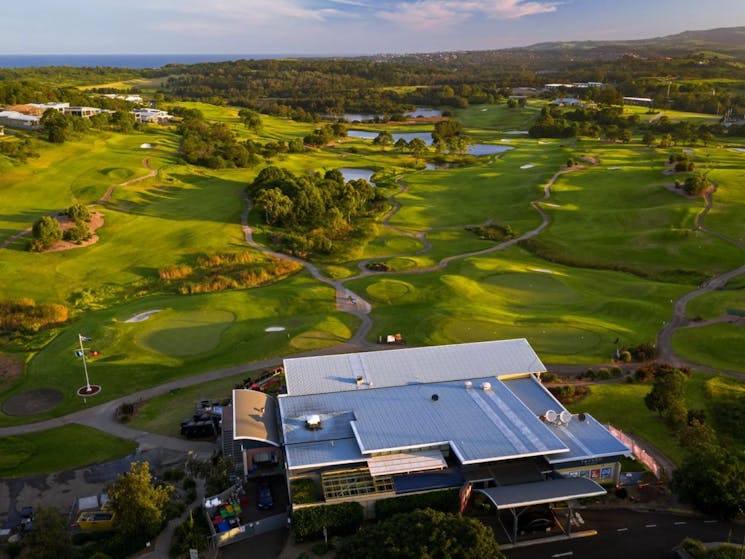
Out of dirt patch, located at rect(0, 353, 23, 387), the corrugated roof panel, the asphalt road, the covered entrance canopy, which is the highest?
the corrugated roof panel

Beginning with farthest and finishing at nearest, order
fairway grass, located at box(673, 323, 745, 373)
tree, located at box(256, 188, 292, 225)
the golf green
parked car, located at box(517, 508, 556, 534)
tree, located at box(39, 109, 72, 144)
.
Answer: tree, located at box(39, 109, 72, 144) → tree, located at box(256, 188, 292, 225) → the golf green → fairway grass, located at box(673, 323, 745, 373) → parked car, located at box(517, 508, 556, 534)

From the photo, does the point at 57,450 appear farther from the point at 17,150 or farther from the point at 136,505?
the point at 17,150

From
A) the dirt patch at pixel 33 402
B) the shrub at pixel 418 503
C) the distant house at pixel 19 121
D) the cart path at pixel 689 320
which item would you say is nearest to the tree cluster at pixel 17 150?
the distant house at pixel 19 121

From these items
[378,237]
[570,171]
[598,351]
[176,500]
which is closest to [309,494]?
[176,500]

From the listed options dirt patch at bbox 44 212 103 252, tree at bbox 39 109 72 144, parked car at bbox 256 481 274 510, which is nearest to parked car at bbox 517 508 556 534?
parked car at bbox 256 481 274 510

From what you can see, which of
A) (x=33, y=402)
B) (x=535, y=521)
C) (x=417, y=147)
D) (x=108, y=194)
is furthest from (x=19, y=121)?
(x=535, y=521)

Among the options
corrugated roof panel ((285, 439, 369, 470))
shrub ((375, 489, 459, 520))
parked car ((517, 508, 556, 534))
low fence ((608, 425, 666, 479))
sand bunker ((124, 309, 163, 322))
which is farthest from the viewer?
sand bunker ((124, 309, 163, 322))

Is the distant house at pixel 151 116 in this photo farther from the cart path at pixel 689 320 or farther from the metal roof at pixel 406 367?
the cart path at pixel 689 320

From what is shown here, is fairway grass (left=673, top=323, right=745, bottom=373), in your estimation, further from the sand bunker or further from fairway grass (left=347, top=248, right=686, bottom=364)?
the sand bunker
